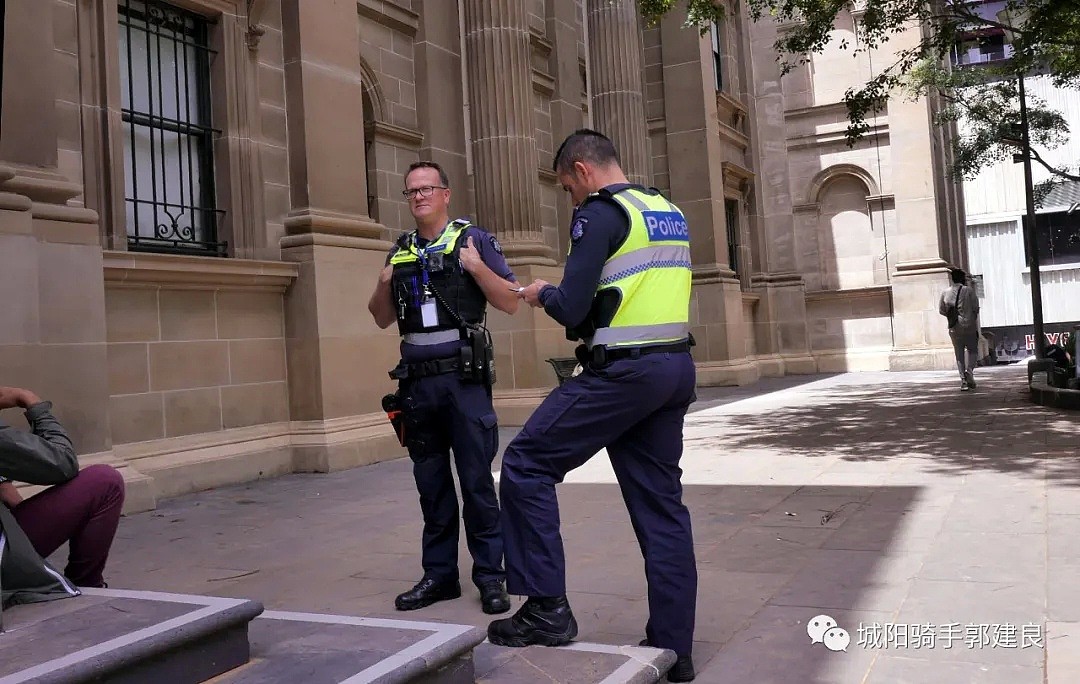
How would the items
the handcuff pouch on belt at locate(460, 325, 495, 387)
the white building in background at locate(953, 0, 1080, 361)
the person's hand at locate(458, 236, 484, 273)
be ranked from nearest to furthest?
the person's hand at locate(458, 236, 484, 273) < the handcuff pouch on belt at locate(460, 325, 495, 387) < the white building in background at locate(953, 0, 1080, 361)

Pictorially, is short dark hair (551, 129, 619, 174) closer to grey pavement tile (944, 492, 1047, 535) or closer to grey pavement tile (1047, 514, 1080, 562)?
grey pavement tile (1047, 514, 1080, 562)

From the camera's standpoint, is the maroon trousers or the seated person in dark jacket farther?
the maroon trousers

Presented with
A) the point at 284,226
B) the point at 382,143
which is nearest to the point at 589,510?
the point at 284,226

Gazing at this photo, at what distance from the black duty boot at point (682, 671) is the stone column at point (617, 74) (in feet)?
45.2

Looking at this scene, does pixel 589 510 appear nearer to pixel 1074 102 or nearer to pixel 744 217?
pixel 744 217

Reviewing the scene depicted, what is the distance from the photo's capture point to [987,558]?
4.72 meters

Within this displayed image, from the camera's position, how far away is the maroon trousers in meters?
3.78

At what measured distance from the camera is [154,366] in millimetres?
8188

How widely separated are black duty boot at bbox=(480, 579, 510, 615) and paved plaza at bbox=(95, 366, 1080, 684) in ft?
0.23

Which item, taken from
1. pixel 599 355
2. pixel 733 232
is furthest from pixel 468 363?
pixel 733 232

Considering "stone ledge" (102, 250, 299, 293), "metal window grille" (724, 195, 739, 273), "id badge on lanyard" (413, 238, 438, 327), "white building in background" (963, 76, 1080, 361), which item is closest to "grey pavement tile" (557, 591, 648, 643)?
"id badge on lanyard" (413, 238, 438, 327)

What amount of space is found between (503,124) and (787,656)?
402 inches

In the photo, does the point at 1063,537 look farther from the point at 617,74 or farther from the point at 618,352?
the point at 617,74

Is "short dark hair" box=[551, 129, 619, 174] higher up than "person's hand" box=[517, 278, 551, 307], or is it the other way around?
"short dark hair" box=[551, 129, 619, 174]
